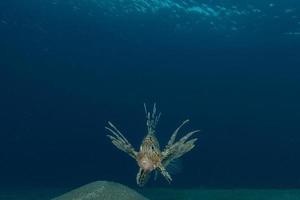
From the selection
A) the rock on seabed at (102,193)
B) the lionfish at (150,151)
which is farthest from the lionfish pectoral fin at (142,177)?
the rock on seabed at (102,193)

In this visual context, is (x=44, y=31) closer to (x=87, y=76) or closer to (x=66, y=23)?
(x=66, y=23)

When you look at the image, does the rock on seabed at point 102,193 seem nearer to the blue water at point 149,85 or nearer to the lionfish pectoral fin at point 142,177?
the lionfish pectoral fin at point 142,177

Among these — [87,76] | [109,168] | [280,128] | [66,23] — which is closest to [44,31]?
[66,23]

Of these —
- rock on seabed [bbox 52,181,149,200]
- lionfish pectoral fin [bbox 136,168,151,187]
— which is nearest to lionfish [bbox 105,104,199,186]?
lionfish pectoral fin [bbox 136,168,151,187]

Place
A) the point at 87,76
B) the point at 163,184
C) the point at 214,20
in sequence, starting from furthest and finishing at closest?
the point at 87,76
the point at 163,184
the point at 214,20

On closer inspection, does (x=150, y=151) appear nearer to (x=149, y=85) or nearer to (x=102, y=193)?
(x=102, y=193)

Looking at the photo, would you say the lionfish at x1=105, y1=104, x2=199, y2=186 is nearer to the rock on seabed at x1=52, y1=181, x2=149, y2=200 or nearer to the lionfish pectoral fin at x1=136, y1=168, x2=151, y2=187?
the lionfish pectoral fin at x1=136, y1=168, x2=151, y2=187
